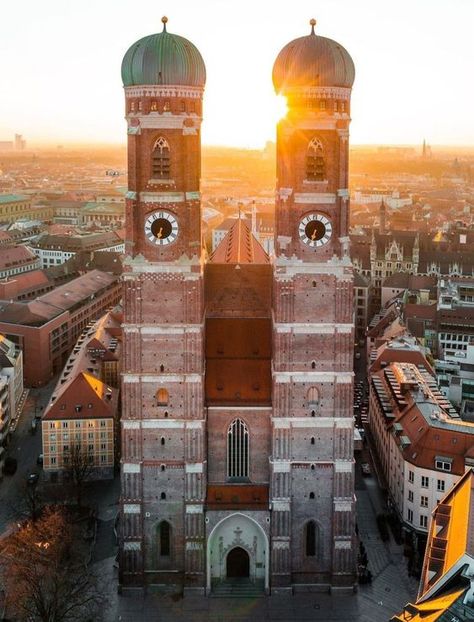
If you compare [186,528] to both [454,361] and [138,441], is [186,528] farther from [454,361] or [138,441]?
[454,361]

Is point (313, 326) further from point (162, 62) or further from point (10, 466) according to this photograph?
point (10, 466)

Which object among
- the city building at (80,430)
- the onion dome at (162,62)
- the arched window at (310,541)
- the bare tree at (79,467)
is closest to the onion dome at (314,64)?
the onion dome at (162,62)

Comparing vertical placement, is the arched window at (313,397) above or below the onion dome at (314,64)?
below

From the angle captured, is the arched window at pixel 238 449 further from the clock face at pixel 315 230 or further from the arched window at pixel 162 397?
the clock face at pixel 315 230

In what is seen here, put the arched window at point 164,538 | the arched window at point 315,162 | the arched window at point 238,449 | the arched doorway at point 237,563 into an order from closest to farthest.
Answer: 1. the arched window at point 315,162
2. the arched window at point 164,538
3. the arched window at point 238,449
4. the arched doorway at point 237,563

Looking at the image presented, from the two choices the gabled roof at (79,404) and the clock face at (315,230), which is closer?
the clock face at (315,230)

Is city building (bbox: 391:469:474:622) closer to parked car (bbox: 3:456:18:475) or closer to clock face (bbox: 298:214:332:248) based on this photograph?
clock face (bbox: 298:214:332:248)

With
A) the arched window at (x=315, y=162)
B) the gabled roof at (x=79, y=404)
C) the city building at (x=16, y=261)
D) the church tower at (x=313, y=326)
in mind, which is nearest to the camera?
the church tower at (x=313, y=326)
